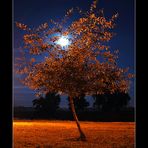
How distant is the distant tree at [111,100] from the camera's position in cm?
1428

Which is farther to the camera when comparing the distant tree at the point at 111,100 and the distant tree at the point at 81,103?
the distant tree at the point at 111,100

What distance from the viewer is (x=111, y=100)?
1650 centimetres

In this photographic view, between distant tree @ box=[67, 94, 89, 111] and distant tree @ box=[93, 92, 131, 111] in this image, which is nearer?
distant tree @ box=[67, 94, 89, 111]

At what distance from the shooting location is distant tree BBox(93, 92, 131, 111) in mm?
14277

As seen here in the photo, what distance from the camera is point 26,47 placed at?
12703 millimetres

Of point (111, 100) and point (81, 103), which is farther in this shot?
point (111, 100)

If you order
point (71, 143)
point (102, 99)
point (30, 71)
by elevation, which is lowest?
point (71, 143)

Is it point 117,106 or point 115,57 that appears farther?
point 117,106
